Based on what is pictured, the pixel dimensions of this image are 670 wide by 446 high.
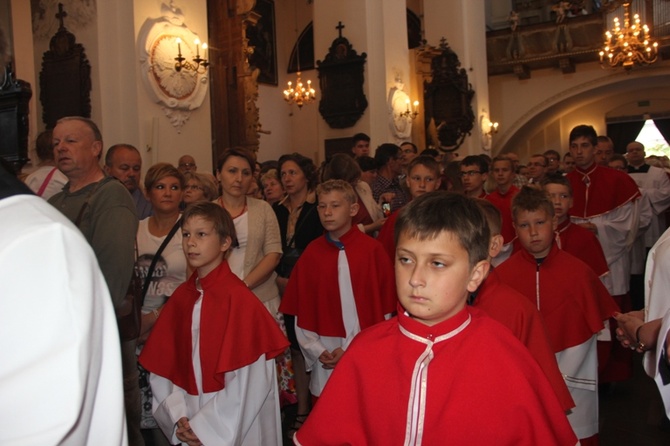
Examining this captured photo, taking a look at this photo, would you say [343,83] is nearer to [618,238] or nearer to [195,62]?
[195,62]

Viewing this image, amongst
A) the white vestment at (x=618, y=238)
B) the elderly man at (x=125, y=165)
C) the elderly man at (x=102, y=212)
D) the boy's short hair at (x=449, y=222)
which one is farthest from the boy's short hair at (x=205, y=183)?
the white vestment at (x=618, y=238)

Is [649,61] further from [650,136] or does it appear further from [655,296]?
[655,296]

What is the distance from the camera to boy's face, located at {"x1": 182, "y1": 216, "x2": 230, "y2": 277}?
322 centimetres

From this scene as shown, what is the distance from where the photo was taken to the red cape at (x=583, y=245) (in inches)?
187

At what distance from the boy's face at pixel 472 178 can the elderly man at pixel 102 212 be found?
3.32 m

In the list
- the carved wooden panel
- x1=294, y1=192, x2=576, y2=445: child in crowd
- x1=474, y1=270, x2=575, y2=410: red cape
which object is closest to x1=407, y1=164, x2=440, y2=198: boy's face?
x1=474, y1=270, x2=575, y2=410: red cape

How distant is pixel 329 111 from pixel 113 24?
197 inches

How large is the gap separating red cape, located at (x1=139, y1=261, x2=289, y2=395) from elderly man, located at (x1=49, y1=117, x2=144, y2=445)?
0.24 meters

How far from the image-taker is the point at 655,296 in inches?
87.4

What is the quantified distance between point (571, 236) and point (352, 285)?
196 cm

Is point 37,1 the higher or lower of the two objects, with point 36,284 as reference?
higher

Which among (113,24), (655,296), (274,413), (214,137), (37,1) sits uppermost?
(37,1)

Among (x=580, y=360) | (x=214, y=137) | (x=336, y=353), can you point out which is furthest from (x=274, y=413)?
(x=214, y=137)

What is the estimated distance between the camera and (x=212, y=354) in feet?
10.2
